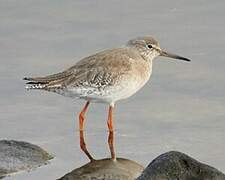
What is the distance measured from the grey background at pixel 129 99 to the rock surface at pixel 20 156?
0.13 meters

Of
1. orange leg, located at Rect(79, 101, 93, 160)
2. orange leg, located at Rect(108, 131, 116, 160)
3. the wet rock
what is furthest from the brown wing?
the wet rock

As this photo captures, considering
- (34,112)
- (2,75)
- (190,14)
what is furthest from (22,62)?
(190,14)

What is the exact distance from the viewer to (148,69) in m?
11.1

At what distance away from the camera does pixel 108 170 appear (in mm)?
8945

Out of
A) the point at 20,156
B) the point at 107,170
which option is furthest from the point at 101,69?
the point at 107,170

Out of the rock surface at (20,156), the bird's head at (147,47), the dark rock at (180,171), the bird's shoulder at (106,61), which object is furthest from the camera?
the bird's head at (147,47)

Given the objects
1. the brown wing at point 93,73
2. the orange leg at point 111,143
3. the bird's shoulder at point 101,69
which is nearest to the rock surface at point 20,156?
the orange leg at point 111,143

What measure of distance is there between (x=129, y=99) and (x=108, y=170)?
247 centimetres

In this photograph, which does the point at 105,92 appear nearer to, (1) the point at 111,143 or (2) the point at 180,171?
(1) the point at 111,143

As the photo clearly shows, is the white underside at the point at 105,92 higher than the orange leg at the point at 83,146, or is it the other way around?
the white underside at the point at 105,92

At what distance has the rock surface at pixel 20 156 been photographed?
9.02 meters

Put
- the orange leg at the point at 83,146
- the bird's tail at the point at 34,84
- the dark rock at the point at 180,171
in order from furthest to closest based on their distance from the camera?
the bird's tail at the point at 34,84 < the orange leg at the point at 83,146 < the dark rock at the point at 180,171

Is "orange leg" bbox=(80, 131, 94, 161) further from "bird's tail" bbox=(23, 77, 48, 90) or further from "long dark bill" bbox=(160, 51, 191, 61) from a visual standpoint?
"long dark bill" bbox=(160, 51, 191, 61)

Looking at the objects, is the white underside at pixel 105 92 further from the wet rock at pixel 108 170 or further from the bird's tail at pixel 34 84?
the wet rock at pixel 108 170
